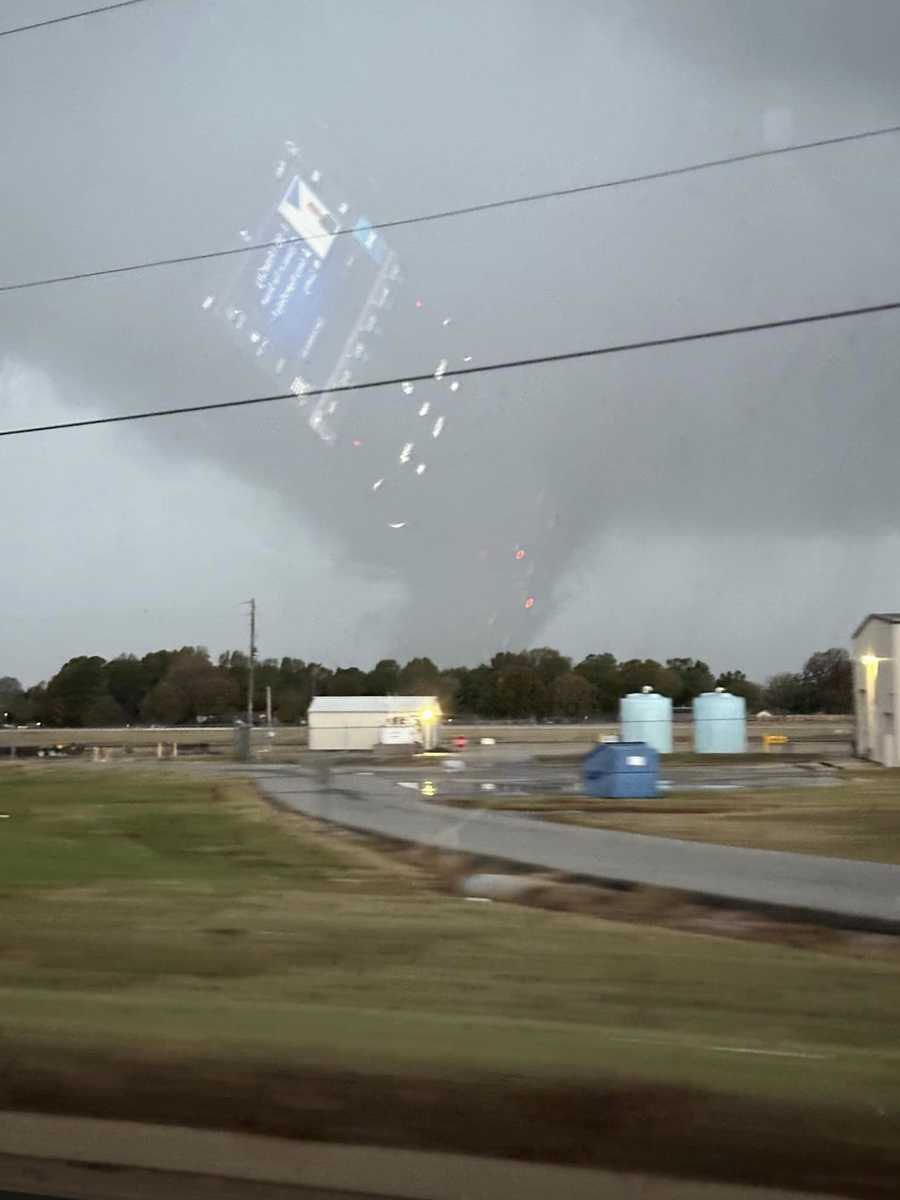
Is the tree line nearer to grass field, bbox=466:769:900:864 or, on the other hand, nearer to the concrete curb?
grass field, bbox=466:769:900:864

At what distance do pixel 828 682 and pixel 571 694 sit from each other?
1486cm

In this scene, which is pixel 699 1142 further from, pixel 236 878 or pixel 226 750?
pixel 226 750

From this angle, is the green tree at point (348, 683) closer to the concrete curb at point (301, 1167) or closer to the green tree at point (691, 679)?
the green tree at point (691, 679)

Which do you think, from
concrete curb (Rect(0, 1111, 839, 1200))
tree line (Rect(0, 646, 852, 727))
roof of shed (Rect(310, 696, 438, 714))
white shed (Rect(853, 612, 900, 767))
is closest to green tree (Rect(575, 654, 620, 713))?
tree line (Rect(0, 646, 852, 727))

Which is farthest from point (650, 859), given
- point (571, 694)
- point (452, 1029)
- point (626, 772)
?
point (571, 694)

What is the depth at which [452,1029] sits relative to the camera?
712 centimetres

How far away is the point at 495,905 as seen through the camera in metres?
12.4

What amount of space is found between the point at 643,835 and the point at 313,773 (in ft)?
66.7

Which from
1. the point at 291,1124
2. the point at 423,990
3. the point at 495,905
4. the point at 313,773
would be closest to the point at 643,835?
the point at 495,905

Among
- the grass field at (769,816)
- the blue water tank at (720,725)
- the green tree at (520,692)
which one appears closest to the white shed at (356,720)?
the green tree at (520,692)

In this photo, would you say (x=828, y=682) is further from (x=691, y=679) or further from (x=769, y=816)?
(x=769, y=816)

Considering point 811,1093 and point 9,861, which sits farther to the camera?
point 9,861

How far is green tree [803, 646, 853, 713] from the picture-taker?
62312 mm

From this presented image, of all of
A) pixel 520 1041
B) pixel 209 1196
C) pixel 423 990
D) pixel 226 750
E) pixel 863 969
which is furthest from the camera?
pixel 226 750
